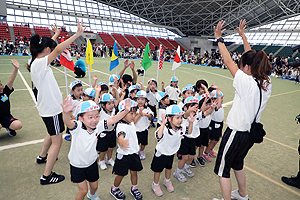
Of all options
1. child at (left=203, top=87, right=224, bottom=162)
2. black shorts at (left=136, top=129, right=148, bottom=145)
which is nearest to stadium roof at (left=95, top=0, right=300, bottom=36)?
child at (left=203, top=87, right=224, bottom=162)

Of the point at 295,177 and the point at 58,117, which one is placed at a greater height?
the point at 58,117

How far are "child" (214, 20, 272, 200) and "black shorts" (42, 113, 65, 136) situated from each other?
270 centimetres

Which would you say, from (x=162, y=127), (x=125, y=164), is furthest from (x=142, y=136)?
(x=162, y=127)

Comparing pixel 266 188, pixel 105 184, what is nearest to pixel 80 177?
pixel 105 184

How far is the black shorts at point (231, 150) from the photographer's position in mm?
2537

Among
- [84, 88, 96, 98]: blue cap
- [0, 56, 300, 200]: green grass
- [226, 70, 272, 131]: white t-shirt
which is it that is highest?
[226, 70, 272, 131]: white t-shirt

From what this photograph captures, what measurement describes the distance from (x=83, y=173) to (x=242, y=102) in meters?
2.43

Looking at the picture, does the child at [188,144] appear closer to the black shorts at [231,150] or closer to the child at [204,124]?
the child at [204,124]

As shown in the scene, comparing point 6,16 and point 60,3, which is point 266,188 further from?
point 60,3

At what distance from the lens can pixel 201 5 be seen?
37562 millimetres

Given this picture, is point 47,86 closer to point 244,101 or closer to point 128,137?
point 128,137

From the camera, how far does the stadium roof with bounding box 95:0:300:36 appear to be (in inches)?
1367

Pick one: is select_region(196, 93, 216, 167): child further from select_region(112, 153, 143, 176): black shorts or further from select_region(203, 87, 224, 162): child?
select_region(112, 153, 143, 176): black shorts

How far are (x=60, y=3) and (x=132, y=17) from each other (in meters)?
16.4
